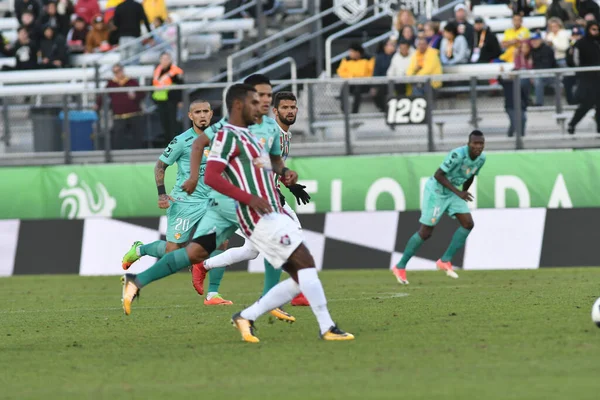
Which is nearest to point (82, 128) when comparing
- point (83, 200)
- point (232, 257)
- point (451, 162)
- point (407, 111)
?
point (83, 200)

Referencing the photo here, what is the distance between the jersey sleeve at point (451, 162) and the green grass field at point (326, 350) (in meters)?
2.95

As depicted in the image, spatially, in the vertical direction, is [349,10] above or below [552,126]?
above

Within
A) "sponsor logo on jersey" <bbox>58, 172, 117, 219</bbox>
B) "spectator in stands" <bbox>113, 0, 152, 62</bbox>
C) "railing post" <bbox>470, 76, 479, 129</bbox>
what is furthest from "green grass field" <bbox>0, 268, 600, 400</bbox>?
"spectator in stands" <bbox>113, 0, 152, 62</bbox>

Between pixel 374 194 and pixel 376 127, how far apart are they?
3.59 feet

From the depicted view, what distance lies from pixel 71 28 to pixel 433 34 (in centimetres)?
924

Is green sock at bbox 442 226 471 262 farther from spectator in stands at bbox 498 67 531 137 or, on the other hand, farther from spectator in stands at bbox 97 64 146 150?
spectator in stands at bbox 97 64 146 150

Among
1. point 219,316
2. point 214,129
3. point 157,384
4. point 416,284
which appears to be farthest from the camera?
point 416,284

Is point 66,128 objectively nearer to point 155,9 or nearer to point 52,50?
point 52,50

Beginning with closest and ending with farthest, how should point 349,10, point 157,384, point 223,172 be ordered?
point 157,384, point 223,172, point 349,10

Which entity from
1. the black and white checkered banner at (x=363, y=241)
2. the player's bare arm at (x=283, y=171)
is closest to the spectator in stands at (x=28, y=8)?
the black and white checkered banner at (x=363, y=241)

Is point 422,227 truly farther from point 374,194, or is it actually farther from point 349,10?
point 349,10

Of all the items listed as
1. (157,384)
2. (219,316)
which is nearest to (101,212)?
(219,316)

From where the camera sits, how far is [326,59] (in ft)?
76.2

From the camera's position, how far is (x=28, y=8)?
90.3ft
